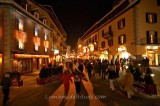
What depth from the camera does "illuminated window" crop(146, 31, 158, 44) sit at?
99.9 feet

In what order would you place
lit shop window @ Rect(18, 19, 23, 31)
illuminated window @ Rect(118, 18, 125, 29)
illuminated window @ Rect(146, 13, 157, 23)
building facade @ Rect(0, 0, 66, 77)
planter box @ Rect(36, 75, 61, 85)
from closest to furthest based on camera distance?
planter box @ Rect(36, 75, 61, 85) < building facade @ Rect(0, 0, 66, 77) < lit shop window @ Rect(18, 19, 23, 31) < illuminated window @ Rect(146, 13, 157, 23) < illuminated window @ Rect(118, 18, 125, 29)

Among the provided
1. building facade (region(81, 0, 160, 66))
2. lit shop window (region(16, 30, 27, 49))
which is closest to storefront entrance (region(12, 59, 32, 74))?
lit shop window (region(16, 30, 27, 49))

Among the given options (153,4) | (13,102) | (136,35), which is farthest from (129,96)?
(153,4)

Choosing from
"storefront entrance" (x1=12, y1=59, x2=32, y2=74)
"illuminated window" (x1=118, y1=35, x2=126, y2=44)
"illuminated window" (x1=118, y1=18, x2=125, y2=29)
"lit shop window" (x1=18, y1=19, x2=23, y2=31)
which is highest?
"illuminated window" (x1=118, y1=18, x2=125, y2=29)

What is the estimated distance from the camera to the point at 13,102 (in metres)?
10.6

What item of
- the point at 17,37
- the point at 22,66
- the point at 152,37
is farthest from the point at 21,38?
the point at 152,37

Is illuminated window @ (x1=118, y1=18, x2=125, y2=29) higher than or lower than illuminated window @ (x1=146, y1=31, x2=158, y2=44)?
higher

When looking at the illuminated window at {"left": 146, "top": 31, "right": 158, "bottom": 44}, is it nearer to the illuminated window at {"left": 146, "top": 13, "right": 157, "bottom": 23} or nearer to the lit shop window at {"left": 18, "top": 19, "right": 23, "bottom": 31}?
the illuminated window at {"left": 146, "top": 13, "right": 157, "bottom": 23}

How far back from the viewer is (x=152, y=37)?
3094 cm

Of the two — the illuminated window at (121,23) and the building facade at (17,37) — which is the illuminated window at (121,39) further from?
the building facade at (17,37)

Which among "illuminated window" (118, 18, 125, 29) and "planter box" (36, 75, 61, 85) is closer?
"planter box" (36, 75, 61, 85)

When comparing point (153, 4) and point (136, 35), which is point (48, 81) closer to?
point (136, 35)

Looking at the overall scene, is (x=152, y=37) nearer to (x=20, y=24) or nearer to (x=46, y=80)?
(x=20, y=24)

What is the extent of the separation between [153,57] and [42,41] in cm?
1908
